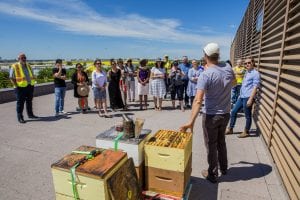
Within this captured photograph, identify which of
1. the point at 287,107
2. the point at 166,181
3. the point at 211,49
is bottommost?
the point at 166,181

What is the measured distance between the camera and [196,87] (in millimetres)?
3998

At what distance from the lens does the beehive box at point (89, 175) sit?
2301 millimetres

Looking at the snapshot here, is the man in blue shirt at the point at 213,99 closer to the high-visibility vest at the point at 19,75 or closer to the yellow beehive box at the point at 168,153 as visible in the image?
the yellow beehive box at the point at 168,153

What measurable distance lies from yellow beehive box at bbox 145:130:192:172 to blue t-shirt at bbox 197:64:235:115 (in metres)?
0.69

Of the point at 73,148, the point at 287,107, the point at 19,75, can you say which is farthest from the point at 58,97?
the point at 287,107

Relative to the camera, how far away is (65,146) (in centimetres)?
542

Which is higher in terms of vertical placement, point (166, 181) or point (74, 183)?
point (74, 183)

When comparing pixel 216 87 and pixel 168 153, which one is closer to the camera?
pixel 168 153

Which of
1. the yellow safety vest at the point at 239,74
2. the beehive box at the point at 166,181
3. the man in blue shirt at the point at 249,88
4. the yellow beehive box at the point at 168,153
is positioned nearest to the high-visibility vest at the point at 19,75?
the yellow beehive box at the point at 168,153

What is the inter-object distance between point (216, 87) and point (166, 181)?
1.47 metres

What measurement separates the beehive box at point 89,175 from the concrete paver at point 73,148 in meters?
1.20

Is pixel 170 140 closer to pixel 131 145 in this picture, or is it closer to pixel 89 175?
pixel 131 145

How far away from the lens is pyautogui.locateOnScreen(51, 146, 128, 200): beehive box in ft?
7.55

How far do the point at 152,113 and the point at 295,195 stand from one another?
6.13m
